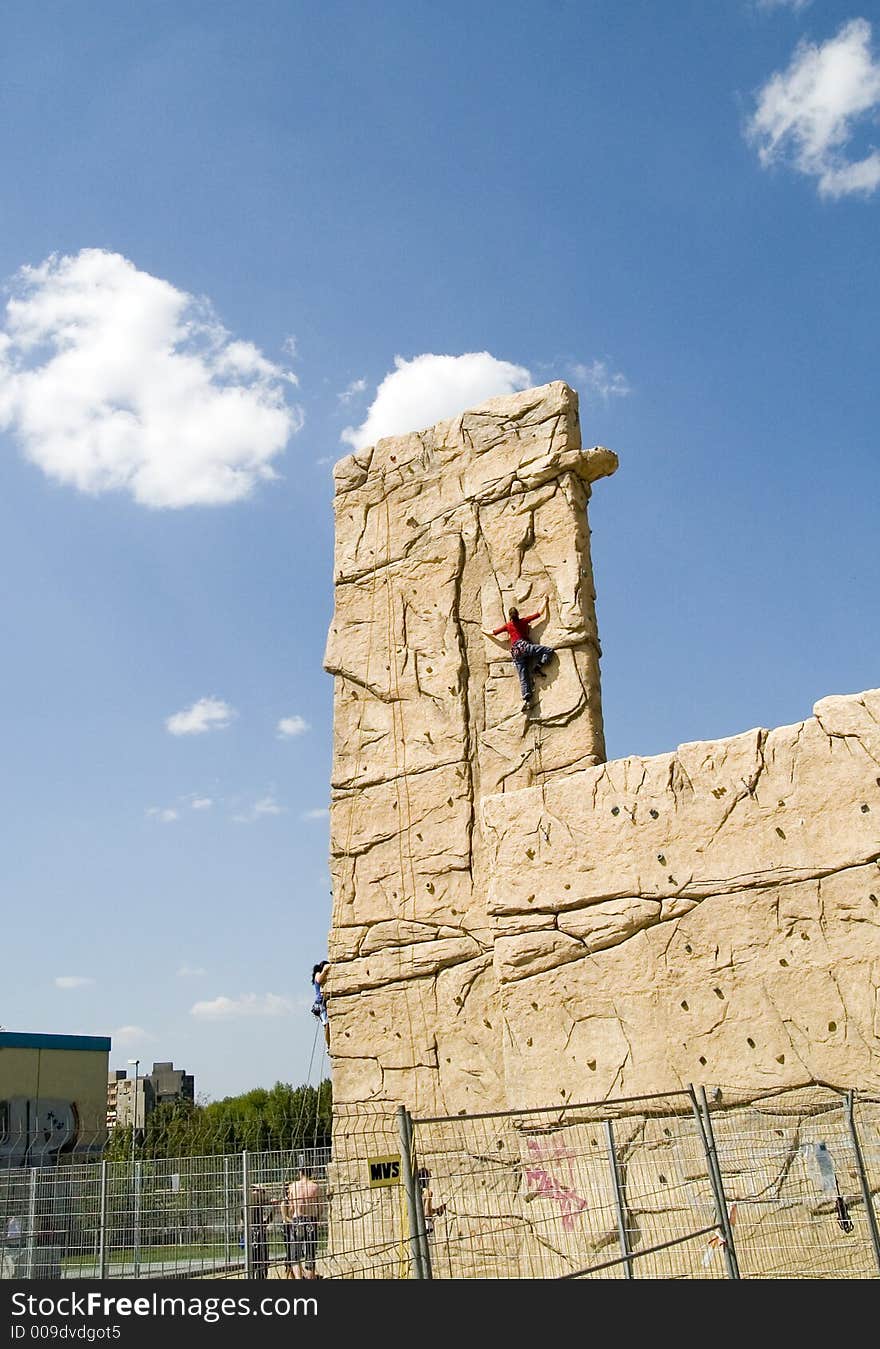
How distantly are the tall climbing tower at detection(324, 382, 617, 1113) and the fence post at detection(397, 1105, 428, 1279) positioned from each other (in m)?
3.69

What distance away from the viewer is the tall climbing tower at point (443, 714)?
→ 27.1 ft

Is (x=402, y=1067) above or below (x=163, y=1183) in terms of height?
above

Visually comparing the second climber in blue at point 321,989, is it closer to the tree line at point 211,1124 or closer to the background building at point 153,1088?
the tree line at point 211,1124

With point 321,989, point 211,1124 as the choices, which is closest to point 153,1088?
point 211,1124

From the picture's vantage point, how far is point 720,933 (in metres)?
6.98

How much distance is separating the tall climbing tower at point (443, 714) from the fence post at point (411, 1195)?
369 cm

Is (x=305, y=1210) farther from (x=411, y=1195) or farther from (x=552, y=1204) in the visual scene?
(x=411, y=1195)

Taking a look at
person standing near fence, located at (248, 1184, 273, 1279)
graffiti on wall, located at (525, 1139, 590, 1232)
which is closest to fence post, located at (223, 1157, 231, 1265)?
person standing near fence, located at (248, 1184, 273, 1279)

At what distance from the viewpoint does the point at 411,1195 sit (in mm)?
4164

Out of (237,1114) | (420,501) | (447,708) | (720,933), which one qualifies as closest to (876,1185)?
(720,933)

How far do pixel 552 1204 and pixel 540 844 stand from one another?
2.26 meters

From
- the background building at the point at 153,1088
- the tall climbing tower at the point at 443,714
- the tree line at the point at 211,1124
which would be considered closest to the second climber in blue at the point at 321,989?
the tall climbing tower at the point at 443,714
